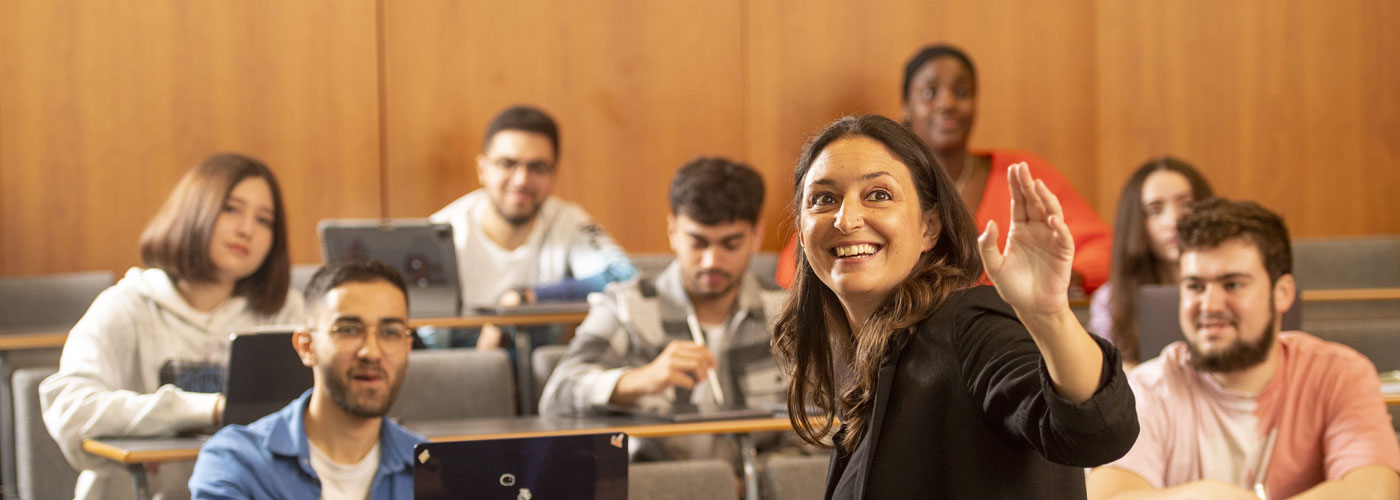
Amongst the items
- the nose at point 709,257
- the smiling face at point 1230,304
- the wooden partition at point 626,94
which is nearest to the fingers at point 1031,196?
the smiling face at point 1230,304

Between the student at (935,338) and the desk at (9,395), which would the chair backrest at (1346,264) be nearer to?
the student at (935,338)

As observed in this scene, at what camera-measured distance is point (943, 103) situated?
461 centimetres

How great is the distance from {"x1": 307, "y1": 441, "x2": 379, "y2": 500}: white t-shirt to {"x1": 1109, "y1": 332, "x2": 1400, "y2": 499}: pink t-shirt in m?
1.46

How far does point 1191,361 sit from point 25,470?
8.42 ft

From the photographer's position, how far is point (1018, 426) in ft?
4.21

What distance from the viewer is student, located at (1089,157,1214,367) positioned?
3.70m

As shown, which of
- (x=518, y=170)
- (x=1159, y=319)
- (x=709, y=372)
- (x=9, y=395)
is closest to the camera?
(x=1159, y=319)

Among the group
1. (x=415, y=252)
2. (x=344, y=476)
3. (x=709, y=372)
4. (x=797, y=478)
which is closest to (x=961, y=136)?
(x=709, y=372)

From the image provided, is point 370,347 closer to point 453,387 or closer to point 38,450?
point 453,387

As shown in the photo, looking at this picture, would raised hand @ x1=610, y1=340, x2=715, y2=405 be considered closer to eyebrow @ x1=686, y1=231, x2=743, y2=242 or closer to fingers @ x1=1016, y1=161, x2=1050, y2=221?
eyebrow @ x1=686, y1=231, x2=743, y2=242

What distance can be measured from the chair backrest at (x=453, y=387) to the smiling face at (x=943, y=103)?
199 centimetres

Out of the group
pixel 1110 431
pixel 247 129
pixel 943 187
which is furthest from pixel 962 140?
pixel 1110 431

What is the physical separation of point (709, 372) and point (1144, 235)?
4.85 ft

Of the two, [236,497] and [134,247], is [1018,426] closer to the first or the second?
[236,497]
